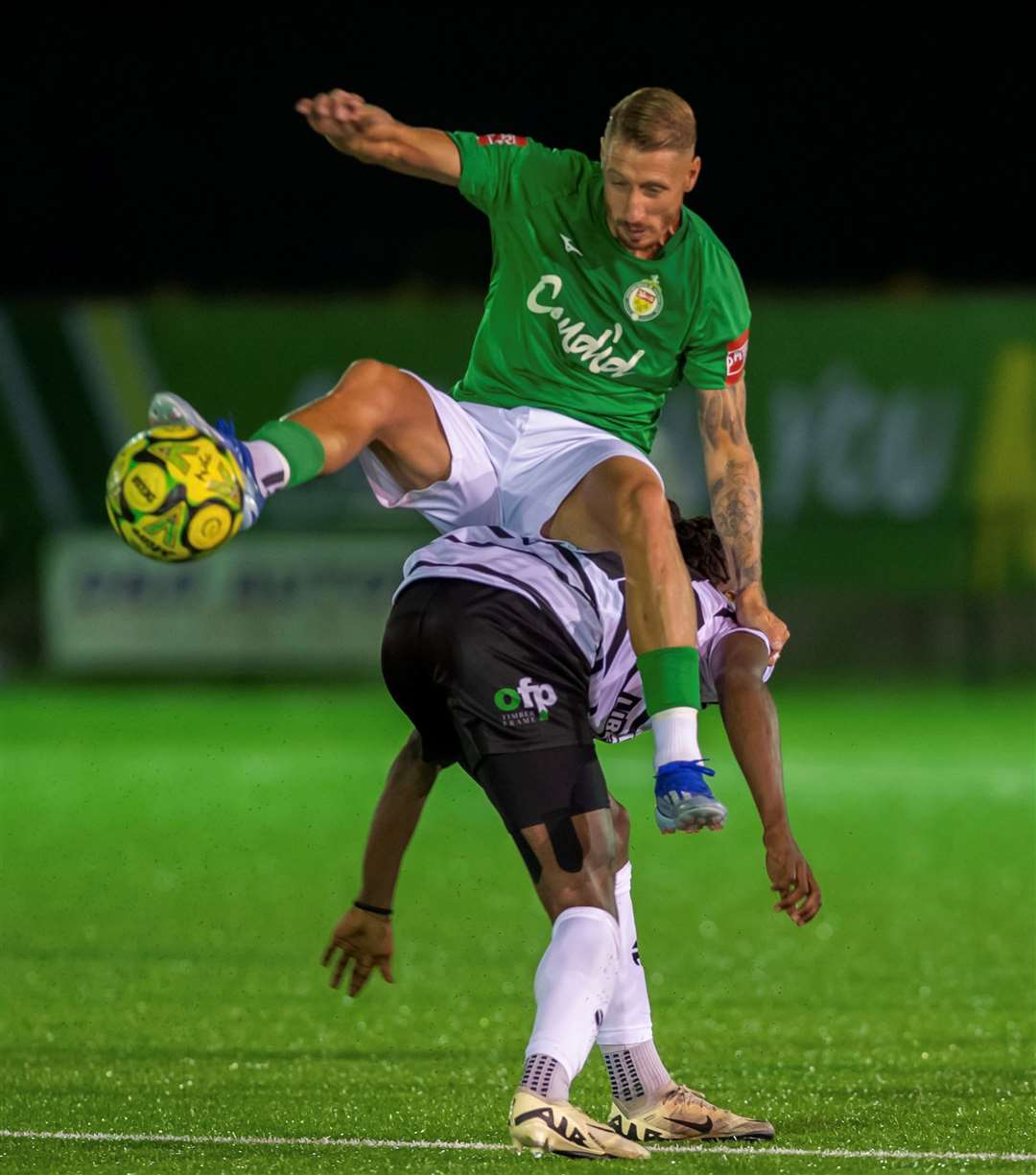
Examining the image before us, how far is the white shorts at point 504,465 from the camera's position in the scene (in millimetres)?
5906

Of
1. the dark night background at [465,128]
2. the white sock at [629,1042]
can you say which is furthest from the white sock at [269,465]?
the dark night background at [465,128]

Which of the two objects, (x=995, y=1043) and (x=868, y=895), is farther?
(x=868, y=895)

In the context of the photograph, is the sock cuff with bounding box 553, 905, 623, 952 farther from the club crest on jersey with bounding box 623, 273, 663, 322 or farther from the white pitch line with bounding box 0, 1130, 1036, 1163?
the club crest on jersey with bounding box 623, 273, 663, 322

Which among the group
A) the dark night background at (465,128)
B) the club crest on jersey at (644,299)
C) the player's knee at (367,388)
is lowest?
the player's knee at (367,388)

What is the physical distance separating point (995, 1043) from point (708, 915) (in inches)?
125

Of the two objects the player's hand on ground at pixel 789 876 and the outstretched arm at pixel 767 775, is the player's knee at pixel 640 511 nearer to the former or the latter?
the outstretched arm at pixel 767 775

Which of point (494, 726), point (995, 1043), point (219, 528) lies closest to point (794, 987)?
point (995, 1043)

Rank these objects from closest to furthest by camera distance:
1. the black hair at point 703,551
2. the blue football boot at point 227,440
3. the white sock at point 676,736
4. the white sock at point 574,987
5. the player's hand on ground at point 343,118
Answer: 1. the blue football boot at point 227,440
2. the white sock at point 574,987
3. the white sock at point 676,736
4. the player's hand on ground at point 343,118
5. the black hair at point 703,551

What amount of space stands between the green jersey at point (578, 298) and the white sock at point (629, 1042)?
1.31 meters

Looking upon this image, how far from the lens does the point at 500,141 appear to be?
613 centimetres

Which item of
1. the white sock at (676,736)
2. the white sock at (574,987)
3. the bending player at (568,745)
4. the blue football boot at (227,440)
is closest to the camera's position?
the blue football boot at (227,440)

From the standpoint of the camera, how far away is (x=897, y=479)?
22.5m

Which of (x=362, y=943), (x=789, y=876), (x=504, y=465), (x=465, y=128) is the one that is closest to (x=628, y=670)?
(x=504, y=465)

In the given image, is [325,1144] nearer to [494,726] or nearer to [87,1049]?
[494,726]
